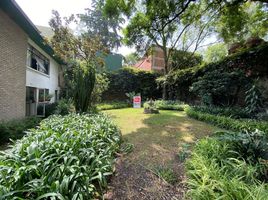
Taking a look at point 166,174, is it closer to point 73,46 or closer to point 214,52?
point 73,46

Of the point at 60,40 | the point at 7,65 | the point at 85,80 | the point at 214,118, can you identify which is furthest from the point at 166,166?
the point at 60,40

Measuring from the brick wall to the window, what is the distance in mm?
1289

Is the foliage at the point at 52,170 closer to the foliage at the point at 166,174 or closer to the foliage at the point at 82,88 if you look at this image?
the foliage at the point at 166,174

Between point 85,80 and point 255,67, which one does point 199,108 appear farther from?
point 85,80

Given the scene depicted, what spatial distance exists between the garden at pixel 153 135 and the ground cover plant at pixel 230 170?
1cm

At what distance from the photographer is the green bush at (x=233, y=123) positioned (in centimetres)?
581

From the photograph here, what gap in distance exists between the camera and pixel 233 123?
6.63 metres

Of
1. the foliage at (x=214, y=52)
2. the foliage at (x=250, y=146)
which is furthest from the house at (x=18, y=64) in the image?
the foliage at (x=214, y=52)

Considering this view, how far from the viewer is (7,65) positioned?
714 cm

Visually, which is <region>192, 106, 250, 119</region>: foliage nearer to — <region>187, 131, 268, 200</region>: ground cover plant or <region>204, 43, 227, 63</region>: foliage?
<region>187, 131, 268, 200</region>: ground cover plant

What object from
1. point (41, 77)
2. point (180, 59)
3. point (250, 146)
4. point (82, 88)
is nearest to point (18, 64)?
point (82, 88)

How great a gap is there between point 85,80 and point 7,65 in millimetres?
2999

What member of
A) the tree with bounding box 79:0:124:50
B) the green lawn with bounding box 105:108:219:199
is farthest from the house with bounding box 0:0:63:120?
the tree with bounding box 79:0:124:50

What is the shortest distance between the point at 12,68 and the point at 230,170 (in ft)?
27.1
